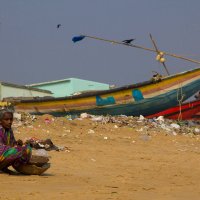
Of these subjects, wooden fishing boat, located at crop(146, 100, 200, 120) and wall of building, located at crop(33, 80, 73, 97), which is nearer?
wooden fishing boat, located at crop(146, 100, 200, 120)

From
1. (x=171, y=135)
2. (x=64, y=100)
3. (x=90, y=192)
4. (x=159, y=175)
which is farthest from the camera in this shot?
(x=64, y=100)

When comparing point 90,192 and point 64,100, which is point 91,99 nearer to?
point 64,100

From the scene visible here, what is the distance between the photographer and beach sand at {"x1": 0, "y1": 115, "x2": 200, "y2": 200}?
469 centimetres

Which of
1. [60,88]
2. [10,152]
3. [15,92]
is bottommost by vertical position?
[10,152]

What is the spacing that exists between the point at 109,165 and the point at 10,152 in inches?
95.1

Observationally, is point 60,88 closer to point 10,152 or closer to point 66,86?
point 66,86

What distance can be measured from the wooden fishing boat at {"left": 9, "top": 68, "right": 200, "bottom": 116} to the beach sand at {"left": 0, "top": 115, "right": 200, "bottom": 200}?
3.13m

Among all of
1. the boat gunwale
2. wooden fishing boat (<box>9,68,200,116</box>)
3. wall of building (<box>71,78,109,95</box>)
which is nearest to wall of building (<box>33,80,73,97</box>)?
wall of building (<box>71,78,109,95</box>)

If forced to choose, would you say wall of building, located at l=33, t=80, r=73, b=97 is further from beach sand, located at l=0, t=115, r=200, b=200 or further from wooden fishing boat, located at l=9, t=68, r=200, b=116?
beach sand, located at l=0, t=115, r=200, b=200

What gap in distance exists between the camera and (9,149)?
18.0 ft

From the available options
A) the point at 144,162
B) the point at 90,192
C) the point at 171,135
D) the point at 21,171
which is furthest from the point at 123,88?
the point at 90,192

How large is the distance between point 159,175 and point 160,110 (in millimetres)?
10754

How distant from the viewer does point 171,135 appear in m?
12.3

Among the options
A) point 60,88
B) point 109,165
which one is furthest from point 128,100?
point 109,165
